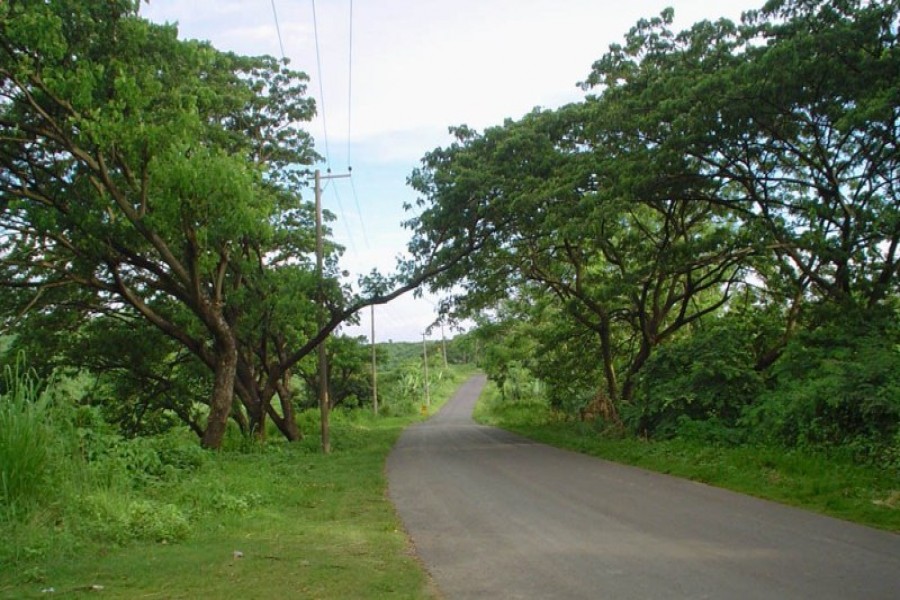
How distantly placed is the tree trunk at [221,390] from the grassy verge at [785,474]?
9272mm

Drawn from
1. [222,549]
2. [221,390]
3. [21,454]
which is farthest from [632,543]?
[221,390]

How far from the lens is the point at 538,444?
819 inches

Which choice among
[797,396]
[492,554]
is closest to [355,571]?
[492,554]

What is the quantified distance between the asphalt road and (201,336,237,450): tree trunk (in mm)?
6579

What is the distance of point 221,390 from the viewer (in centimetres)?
1683

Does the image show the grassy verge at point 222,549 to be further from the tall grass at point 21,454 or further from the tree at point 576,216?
the tree at point 576,216

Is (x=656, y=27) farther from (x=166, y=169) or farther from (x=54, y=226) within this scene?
(x=54, y=226)

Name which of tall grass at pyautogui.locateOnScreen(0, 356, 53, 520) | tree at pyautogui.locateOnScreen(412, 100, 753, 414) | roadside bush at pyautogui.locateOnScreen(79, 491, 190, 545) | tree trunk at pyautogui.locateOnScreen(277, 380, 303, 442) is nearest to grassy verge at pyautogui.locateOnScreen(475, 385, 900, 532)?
tree at pyautogui.locateOnScreen(412, 100, 753, 414)

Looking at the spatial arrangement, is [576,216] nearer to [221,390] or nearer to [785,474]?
[785,474]

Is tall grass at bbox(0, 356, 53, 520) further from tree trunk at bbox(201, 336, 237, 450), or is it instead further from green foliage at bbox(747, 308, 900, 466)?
green foliage at bbox(747, 308, 900, 466)

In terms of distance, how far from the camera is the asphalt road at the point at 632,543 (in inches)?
219

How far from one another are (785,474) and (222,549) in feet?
28.4

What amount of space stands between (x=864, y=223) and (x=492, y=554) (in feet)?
38.6

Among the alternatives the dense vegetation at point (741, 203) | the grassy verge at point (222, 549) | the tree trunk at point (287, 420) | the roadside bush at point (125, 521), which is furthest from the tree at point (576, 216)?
the roadside bush at point (125, 521)
